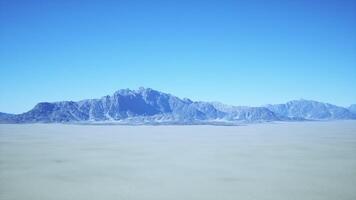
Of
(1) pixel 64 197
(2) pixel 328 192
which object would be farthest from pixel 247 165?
(1) pixel 64 197

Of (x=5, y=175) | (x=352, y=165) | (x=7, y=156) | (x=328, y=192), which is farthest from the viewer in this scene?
(x=7, y=156)

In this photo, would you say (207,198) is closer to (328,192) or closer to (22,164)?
(328,192)

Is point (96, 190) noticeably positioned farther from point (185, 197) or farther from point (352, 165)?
point (352, 165)

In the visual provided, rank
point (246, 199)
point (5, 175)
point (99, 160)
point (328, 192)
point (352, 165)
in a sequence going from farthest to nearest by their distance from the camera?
1. point (99, 160)
2. point (352, 165)
3. point (5, 175)
4. point (328, 192)
5. point (246, 199)

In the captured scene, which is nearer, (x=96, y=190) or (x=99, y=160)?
(x=96, y=190)

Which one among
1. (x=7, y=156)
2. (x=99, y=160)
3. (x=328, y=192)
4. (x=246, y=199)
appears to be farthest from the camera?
(x=7, y=156)

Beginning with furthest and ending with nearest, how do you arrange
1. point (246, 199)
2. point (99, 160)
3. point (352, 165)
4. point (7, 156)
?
point (7, 156) → point (99, 160) → point (352, 165) → point (246, 199)

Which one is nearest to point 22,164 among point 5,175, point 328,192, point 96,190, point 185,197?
point 5,175

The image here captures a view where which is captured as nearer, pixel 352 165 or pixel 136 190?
pixel 136 190
